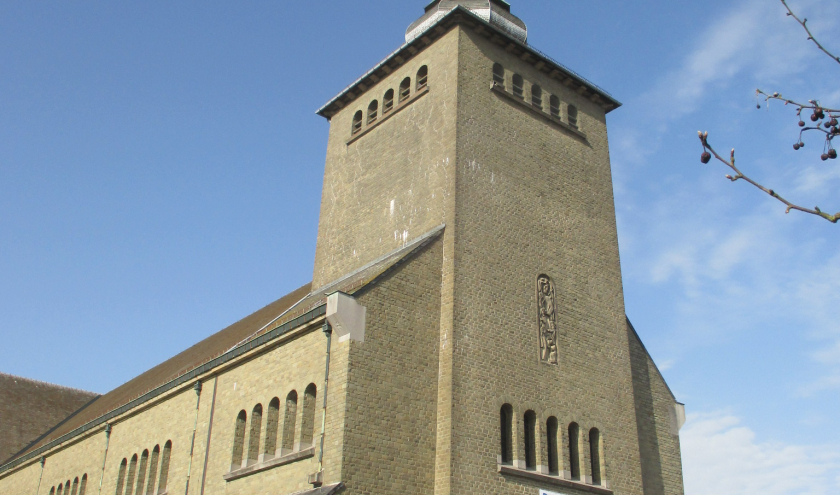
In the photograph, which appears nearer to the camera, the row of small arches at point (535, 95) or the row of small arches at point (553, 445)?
the row of small arches at point (553, 445)

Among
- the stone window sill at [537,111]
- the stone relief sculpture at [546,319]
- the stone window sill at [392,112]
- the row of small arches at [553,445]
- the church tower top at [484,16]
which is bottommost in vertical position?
the row of small arches at [553,445]

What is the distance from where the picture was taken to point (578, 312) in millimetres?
21266

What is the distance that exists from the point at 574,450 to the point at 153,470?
1230 centimetres

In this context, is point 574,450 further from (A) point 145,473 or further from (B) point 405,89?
(A) point 145,473

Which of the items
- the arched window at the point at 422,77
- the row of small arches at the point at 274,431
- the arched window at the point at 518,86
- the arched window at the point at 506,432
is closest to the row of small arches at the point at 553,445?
the arched window at the point at 506,432

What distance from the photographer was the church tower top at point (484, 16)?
25.0m

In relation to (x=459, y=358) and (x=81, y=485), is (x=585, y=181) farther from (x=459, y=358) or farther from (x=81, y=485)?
(x=81, y=485)

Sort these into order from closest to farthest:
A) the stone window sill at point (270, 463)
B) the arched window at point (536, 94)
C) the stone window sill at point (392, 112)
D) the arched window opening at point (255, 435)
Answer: the stone window sill at point (270, 463), the arched window opening at point (255, 435), the stone window sill at point (392, 112), the arched window at point (536, 94)

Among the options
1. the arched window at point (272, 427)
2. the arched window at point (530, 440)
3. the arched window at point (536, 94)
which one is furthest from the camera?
the arched window at point (536, 94)

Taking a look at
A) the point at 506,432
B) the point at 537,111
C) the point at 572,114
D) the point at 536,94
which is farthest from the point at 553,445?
the point at 572,114

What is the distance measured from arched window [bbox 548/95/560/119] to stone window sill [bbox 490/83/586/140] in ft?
1.06

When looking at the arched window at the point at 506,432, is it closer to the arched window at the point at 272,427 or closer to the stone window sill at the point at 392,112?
the arched window at the point at 272,427

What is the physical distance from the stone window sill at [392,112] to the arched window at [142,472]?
11.6 m

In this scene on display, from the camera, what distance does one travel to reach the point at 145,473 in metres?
23.4
